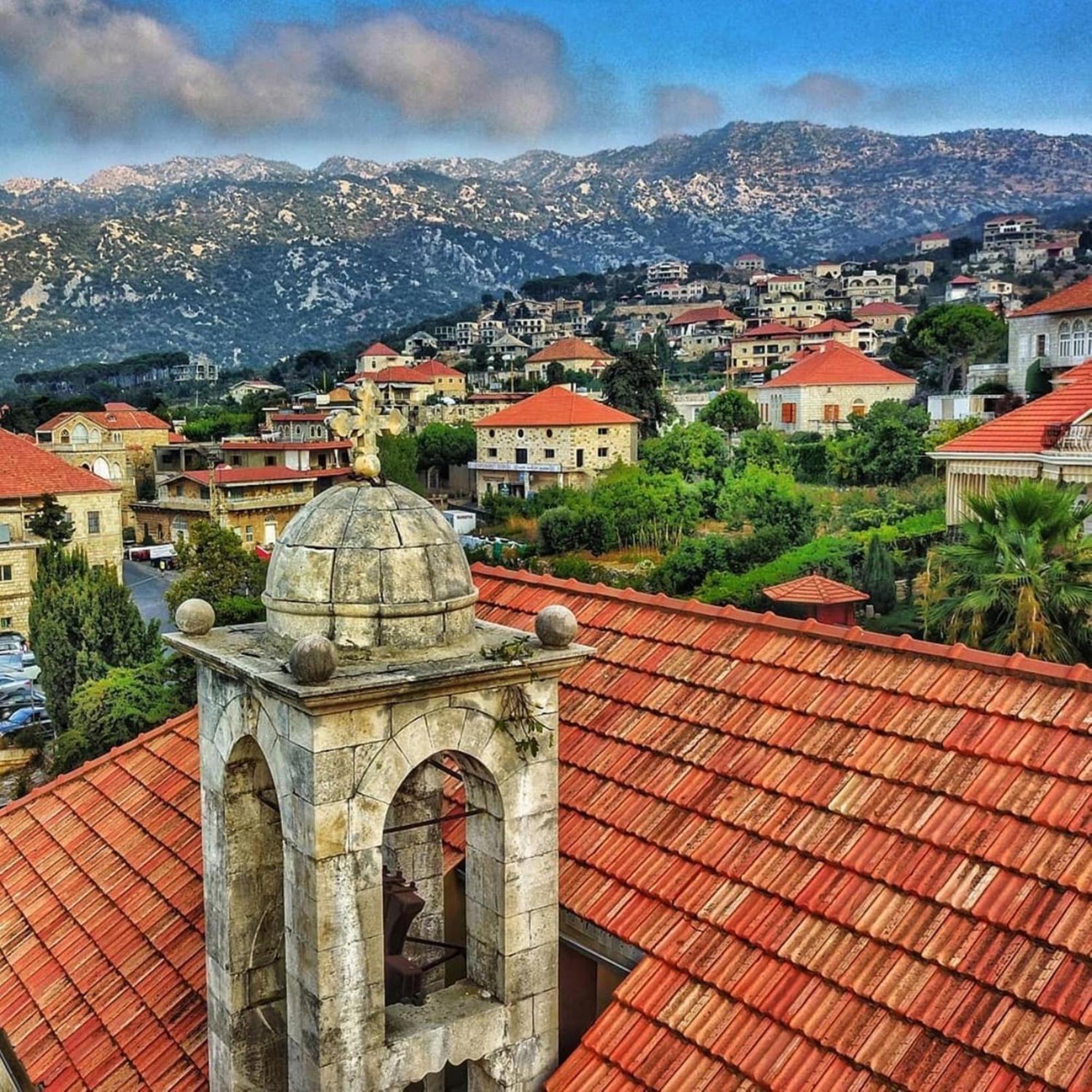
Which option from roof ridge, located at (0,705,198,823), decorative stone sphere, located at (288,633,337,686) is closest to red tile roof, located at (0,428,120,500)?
roof ridge, located at (0,705,198,823)

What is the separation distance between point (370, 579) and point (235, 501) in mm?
63286

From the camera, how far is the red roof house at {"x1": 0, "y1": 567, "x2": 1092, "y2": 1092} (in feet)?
15.2

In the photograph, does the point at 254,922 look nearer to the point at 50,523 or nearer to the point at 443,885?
the point at 443,885

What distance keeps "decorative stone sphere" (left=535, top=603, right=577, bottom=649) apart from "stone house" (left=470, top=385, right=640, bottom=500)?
6305 centimetres

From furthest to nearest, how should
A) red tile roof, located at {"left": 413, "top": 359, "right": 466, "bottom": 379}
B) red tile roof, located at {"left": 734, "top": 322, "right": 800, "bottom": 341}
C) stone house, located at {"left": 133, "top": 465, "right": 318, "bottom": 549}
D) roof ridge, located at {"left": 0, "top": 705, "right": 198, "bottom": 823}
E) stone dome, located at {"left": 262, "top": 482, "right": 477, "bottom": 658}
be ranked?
red tile roof, located at {"left": 734, "top": 322, "right": 800, "bottom": 341} → red tile roof, located at {"left": 413, "top": 359, "right": 466, "bottom": 379} → stone house, located at {"left": 133, "top": 465, "right": 318, "bottom": 549} → roof ridge, located at {"left": 0, "top": 705, "right": 198, "bottom": 823} → stone dome, located at {"left": 262, "top": 482, "right": 477, "bottom": 658}

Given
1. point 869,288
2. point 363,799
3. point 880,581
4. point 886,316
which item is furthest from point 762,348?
point 363,799

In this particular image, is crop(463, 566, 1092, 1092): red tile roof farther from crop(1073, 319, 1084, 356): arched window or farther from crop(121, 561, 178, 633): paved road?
crop(1073, 319, 1084, 356): arched window

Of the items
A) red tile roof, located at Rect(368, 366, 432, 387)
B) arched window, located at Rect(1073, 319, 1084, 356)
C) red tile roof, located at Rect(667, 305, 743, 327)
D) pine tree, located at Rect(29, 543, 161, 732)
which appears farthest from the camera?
red tile roof, located at Rect(667, 305, 743, 327)

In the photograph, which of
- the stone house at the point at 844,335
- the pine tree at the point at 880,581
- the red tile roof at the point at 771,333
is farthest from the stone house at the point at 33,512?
the red tile roof at the point at 771,333

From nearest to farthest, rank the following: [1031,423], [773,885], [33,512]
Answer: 1. [773,885]
2. [1031,423]
3. [33,512]

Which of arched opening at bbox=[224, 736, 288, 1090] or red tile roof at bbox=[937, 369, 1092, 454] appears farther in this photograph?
red tile roof at bbox=[937, 369, 1092, 454]

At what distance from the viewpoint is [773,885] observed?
219 inches

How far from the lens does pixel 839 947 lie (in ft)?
16.7

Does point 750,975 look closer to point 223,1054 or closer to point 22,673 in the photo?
point 223,1054
